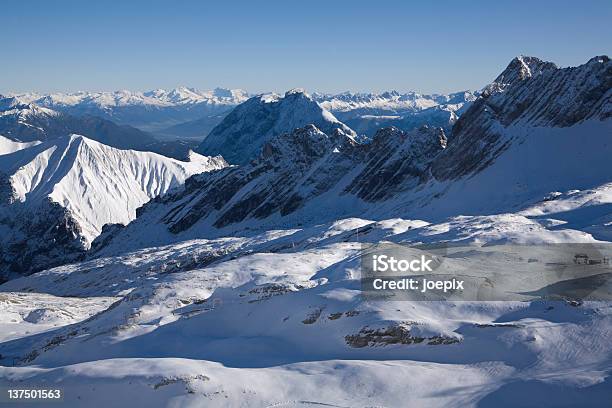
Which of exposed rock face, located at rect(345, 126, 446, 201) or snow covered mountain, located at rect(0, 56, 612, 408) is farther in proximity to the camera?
exposed rock face, located at rect(345, 126, 446, 201)

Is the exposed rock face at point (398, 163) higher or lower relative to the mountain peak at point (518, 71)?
lower

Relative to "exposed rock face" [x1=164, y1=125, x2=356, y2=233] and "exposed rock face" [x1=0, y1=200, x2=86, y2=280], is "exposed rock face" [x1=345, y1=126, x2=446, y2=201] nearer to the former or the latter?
"exposed rock face" [x1=164, y1=125, x2=356, y2=233]

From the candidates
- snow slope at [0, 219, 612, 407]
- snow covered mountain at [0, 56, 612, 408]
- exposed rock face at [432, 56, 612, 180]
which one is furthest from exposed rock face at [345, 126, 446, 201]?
snow slope at [0, 219, 612, 407]

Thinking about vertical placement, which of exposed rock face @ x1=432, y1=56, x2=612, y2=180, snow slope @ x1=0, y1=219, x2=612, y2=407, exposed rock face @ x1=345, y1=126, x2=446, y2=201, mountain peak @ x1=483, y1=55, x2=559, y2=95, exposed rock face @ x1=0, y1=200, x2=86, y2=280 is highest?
mountain peak @ x1=483, y1=55, x2=559, y2=95

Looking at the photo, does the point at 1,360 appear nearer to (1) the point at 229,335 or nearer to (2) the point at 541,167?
(1) the point at 229,335

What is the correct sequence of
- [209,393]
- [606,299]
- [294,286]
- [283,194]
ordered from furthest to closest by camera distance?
[283,194] < [294,286] < [606,299] < [209,393]

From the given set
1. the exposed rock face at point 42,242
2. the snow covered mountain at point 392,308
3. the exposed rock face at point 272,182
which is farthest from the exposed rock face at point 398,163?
the exposed rock face at point 42,242

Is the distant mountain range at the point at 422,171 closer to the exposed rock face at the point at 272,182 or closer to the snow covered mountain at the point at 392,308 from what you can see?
the exposed rock face at the point at 272,182

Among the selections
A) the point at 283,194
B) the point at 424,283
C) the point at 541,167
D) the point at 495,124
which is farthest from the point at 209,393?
the point at 283,194
